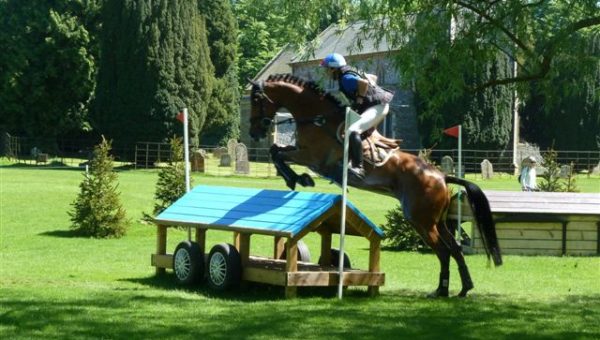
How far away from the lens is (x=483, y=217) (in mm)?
13430

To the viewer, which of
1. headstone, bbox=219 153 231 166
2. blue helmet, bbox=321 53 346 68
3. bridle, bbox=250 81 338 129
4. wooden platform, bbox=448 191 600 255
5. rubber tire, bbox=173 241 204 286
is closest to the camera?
blue helmet, bbox=321 53 346 68

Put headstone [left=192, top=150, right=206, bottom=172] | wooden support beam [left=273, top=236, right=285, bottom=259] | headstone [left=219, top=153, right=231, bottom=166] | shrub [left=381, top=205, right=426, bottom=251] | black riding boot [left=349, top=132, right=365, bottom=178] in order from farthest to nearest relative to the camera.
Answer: headstone [left=219, top=153, right=231, bottom=166] < headstone [left=192, top=150, right=206, bottom=172] < shrub [left=381, top=205, right=426, bottom=251] < wooden support beam [left=273, top=236, right=285, bottom=259] < black riding boot [left=349, top=132, right=365, bottom=178]

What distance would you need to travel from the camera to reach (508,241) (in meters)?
20.8

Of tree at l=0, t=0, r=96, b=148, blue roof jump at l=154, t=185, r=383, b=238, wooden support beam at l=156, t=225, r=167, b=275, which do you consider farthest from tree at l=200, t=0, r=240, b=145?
blue roof jump at l=154, t=185, r=383, b=238

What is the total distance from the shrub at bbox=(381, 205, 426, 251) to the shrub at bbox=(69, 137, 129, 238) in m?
6.16

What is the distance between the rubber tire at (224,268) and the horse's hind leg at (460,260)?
2729 mm

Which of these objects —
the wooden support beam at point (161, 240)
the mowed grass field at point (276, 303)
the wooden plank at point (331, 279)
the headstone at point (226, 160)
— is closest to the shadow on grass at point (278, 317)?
the mowed grass field at point (276, 303)

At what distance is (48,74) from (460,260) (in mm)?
52417

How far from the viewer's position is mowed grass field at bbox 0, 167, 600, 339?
9930mm

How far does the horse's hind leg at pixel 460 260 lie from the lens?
522 inches

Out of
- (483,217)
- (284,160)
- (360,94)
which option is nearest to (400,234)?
(483,217)

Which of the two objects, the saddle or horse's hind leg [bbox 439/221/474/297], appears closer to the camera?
the saddle

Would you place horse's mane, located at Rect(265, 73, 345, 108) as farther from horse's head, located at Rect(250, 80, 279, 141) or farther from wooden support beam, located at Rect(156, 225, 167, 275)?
wooden support beam, located at Rect(156, 225, 167, 275)

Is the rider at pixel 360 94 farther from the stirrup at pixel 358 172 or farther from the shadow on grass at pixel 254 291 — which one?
the shadow on grass at pixel 254 291
